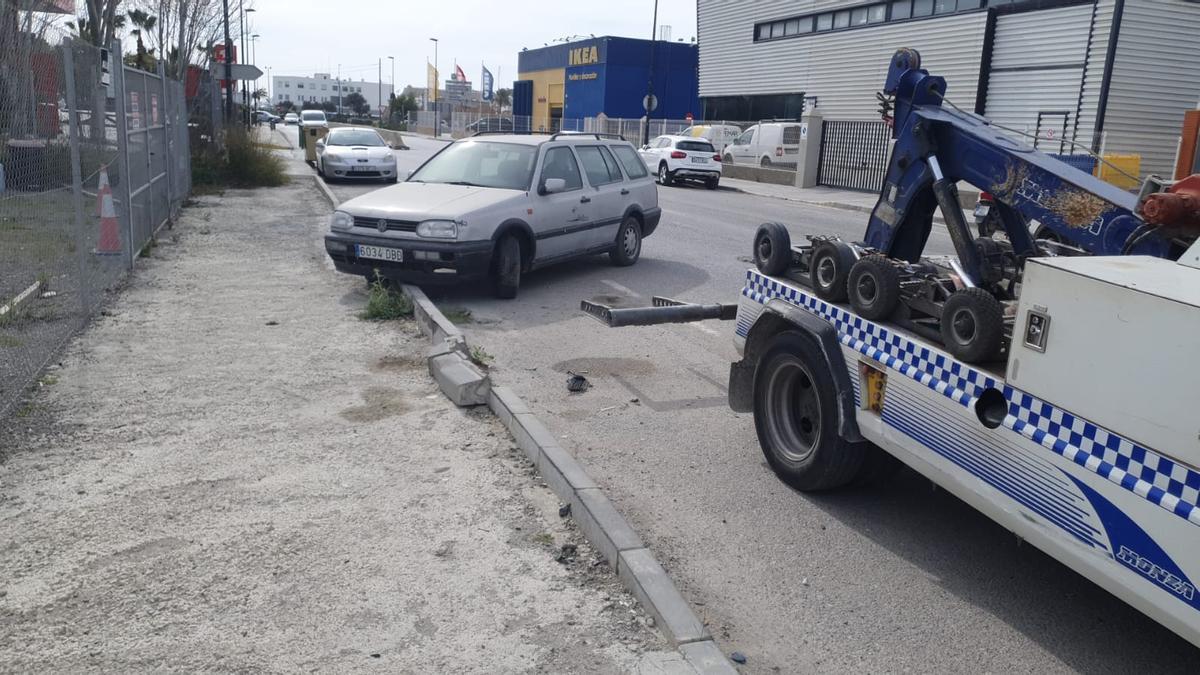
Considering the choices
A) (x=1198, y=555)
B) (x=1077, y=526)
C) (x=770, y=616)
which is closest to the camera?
(x=1198, y=555)

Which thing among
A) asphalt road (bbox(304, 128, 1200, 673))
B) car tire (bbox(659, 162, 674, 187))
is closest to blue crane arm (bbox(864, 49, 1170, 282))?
asphalt road (bbox(304, 128, 1200, 673))

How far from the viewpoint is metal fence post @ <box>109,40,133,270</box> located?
1009 cm

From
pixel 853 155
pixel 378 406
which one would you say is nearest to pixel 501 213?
pixel 378 406

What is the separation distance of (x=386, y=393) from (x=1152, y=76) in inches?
1018

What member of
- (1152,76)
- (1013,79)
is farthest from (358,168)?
(1152,76)

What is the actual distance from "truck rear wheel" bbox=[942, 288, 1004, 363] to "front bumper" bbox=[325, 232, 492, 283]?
6.09 m

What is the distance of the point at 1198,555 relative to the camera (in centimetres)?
276

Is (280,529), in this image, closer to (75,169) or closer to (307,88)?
(75,169)

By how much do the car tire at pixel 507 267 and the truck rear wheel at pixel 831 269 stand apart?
5287mm

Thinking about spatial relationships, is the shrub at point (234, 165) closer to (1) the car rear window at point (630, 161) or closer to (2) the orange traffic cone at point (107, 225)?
(2) the orange traffic cone at point (107, 225)

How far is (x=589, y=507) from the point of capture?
450 cm

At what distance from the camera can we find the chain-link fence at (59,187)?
644 cm

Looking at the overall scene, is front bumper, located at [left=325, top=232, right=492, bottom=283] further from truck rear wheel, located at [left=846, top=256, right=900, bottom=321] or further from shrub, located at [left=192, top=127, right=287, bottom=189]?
shrub, located at [left=192, top=127, right=287, bottom=189]

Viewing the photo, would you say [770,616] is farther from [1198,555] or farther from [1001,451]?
[1198,555]
